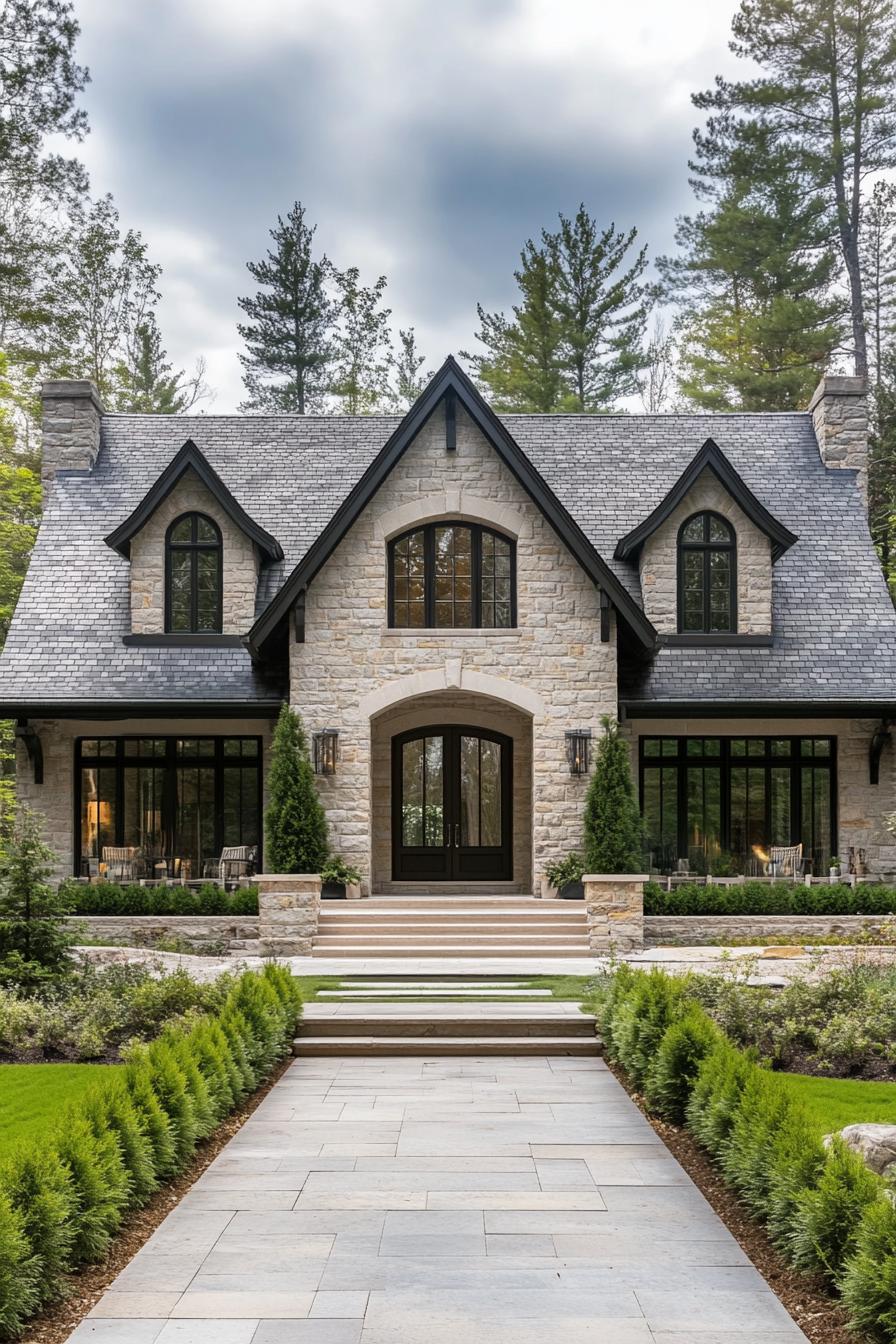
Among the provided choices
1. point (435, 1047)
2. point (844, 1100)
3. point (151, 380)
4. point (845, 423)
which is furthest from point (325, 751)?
point (151, 380)

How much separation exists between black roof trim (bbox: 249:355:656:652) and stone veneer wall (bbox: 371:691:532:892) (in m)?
2.69

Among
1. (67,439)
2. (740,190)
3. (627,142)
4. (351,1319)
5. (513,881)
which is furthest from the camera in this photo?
(740,190)

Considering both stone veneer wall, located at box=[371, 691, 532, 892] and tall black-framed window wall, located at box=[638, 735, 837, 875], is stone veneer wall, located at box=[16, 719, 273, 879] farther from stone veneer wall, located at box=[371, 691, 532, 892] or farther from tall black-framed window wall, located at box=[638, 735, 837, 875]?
tall black-framed window wall, located at box=[638, 735, 837, 875]

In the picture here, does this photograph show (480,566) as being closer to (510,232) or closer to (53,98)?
(53,98)

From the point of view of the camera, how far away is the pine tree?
1316 inches

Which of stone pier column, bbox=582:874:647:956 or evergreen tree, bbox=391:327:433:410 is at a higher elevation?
evergreen tree, bbox=391:327:433:410

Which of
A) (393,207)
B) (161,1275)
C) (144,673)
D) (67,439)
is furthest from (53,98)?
(161,1275)

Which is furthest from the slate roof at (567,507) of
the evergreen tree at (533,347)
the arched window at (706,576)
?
the evergreen tree at (533,347)

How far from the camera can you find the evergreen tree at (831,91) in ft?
97.8

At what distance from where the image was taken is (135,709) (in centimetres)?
1792

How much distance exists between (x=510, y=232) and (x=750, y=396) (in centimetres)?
809

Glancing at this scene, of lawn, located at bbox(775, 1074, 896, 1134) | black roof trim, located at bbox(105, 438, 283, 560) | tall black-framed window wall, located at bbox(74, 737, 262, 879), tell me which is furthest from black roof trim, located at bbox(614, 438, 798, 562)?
lawn, located at bbox(775, 1074, 896, 1134)

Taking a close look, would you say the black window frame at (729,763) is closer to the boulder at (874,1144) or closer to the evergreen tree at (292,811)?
the evergreen tree at (292,811)

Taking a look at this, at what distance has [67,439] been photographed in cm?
2139
